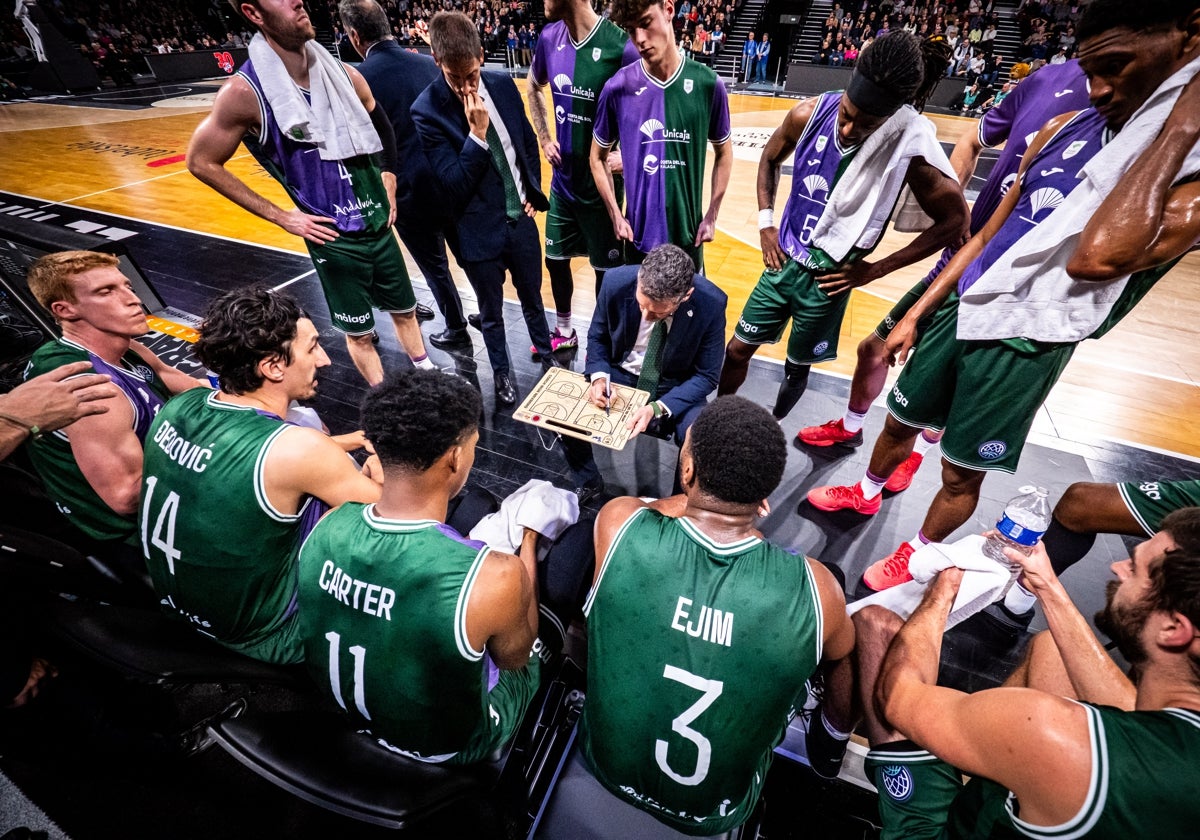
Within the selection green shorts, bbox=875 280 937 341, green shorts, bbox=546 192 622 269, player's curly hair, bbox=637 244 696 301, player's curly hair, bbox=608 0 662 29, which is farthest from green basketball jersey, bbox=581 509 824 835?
green shorts, bbox=546 192 622 269

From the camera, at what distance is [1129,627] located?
112 centimetres

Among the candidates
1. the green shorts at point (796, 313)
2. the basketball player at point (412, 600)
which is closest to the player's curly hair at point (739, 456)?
the basketball player at point (412, 600)

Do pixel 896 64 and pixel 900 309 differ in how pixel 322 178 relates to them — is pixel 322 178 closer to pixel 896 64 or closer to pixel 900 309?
pixel 896 64

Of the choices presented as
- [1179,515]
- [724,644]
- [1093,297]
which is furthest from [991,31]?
[724,644]

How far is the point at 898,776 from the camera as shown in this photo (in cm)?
142

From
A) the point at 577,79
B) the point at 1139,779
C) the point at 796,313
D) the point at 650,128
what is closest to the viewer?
the point at 1139,779

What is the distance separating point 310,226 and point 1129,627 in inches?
137

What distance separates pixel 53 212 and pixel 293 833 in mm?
8363

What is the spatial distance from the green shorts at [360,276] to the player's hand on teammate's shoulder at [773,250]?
215cm

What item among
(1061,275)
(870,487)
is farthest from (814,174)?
(870,487)

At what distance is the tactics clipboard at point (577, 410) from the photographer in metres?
2.20

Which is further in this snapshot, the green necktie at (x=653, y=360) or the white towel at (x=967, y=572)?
the green necktie at (x=653, y=360)

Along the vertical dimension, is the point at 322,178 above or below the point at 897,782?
above

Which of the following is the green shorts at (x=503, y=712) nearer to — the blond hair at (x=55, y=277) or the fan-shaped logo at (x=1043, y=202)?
the blond hair at (x=55, y=277)
